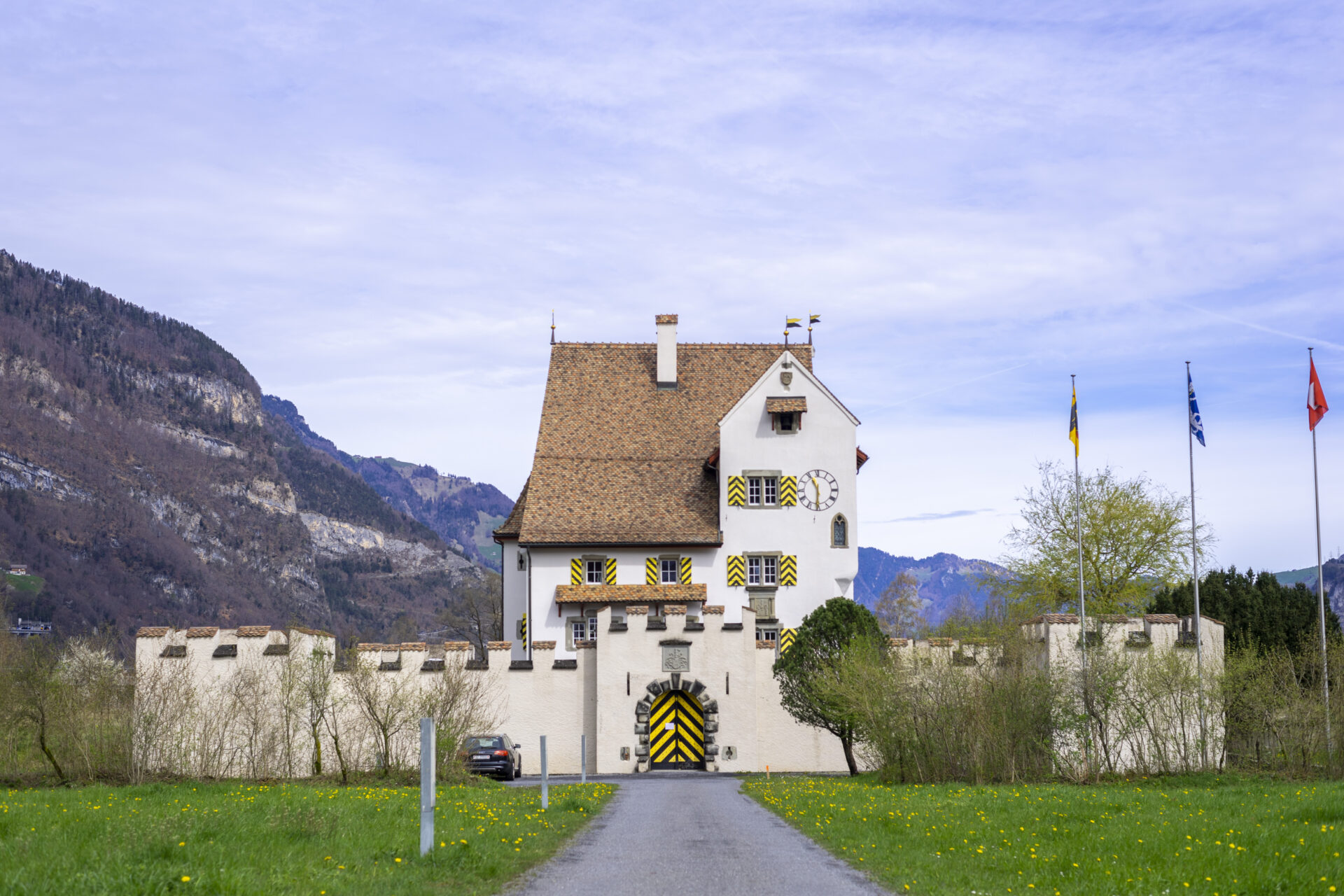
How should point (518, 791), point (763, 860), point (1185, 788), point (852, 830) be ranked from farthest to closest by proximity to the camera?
point (518, 791), point (1185, 788), point (852, 830), point (763, 860)

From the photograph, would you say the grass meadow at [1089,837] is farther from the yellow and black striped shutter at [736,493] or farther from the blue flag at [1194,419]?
the yellow and black striped shutter at [736,493]

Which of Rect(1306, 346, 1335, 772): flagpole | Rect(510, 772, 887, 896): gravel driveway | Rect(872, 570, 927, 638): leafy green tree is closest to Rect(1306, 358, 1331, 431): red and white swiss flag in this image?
Rect(1306, 346, 1335, 772): flagpole

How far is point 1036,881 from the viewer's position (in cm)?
1184

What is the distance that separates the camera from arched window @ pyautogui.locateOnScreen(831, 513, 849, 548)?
46812mm

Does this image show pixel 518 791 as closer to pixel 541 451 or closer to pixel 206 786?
pixel 206 786

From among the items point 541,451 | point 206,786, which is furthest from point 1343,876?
point 541,451

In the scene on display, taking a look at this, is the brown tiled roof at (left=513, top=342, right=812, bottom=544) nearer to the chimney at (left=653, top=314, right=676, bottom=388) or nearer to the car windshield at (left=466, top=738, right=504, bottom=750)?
the chimney at (left=653, top=314, right=676, bottom=388)

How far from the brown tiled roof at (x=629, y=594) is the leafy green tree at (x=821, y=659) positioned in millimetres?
8210

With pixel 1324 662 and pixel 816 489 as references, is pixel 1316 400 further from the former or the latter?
pixel 816 489

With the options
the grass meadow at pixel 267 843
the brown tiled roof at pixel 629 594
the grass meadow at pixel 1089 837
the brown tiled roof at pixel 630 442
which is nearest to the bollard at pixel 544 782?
the grass meadow at pixel 267 843

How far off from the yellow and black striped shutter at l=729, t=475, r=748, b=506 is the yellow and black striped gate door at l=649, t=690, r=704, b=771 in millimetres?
9468

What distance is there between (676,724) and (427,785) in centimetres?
2721

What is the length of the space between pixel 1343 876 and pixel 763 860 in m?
5.51

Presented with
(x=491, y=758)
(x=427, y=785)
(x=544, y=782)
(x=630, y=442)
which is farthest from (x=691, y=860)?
(x=630, y=442)
